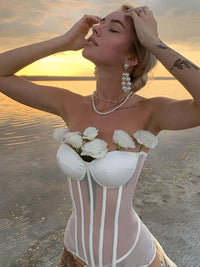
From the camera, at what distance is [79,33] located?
2.16 meters

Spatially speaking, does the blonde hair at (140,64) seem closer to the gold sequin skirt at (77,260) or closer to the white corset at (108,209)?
the white corset at (108,209)

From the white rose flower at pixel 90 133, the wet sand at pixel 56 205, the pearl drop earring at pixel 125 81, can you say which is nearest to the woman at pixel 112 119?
the pearl drop earring at pixel 125 81

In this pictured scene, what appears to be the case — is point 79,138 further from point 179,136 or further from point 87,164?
point 179,136


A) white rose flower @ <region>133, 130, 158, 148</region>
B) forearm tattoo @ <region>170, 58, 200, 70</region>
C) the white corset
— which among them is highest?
forearm tattoo @ <region>170, 58, 200, 70</region>

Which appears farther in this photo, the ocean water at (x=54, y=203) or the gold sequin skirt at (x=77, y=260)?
Result: the ocean water at (x=54, y=203)

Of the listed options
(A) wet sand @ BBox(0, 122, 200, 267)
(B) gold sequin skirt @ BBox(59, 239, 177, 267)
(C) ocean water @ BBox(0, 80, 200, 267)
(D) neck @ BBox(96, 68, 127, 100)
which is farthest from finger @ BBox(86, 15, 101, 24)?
(A) wet sand @ BBox(0, 122, 200, 267)

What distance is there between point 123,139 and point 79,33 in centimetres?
99

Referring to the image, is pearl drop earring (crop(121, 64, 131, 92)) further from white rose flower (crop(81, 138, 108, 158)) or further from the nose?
white rose flower (crop(81, 138, 108, 158))

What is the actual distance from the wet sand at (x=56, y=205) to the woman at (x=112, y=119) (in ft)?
9.79

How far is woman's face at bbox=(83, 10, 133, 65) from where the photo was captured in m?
1.89

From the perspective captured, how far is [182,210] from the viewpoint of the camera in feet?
20.2

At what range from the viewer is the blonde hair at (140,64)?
1.96 meters

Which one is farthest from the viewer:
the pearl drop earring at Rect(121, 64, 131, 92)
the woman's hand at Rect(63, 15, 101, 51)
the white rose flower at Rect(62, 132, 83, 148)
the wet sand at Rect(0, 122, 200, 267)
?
the wet sand at Rect(0, 122, 200, 267)

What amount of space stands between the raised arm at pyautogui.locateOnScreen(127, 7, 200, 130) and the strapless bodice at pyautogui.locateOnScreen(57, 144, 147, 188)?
13.2 inches
